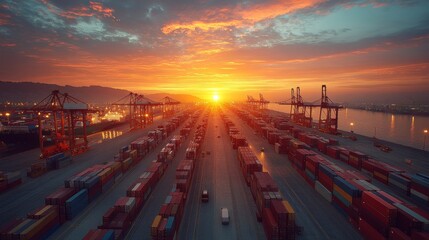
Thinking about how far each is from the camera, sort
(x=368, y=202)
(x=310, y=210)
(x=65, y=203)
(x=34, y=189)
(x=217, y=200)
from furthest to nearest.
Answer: (x=34, y=189) < (x=217, y=200) < (x=310, y=210) < (x=65, y=203) < (x=368, y=202)

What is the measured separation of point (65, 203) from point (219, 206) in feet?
51.5

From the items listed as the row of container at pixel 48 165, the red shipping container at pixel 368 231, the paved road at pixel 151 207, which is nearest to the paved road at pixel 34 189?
the row of container at pixel 48 165

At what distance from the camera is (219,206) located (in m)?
25.9

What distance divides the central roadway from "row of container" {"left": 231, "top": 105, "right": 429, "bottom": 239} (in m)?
8.93

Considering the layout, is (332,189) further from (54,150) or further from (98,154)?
(54,150)

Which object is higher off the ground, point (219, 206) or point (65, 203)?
point (65, 203)

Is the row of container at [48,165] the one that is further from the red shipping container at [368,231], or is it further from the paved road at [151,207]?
the red shipping container at [368,231]

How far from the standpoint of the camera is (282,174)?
1453 inches

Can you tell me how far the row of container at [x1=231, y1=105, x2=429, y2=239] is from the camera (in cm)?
1723

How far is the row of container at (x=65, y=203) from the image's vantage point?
1867 centimetres

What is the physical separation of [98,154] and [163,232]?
41.5 m

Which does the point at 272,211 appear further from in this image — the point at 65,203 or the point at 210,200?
the point at 65,203

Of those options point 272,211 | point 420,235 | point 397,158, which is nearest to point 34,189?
point 272,211

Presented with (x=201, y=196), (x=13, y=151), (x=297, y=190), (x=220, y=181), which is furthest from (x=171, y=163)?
(x=13, y=151)
